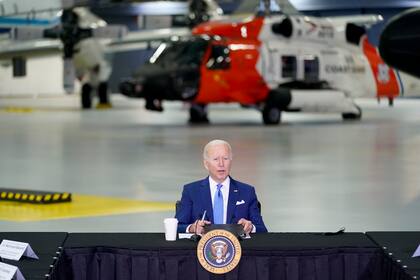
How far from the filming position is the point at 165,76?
25.3m

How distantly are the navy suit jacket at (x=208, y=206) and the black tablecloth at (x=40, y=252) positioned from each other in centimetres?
76

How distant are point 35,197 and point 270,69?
49.3 ft

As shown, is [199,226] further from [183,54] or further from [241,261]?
[183,54]

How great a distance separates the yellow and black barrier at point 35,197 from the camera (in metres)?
11.7

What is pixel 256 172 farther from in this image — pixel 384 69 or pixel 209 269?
pixel 384 69

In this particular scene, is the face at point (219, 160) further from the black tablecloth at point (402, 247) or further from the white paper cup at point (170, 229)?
the black tablecloth at point (402, 247)

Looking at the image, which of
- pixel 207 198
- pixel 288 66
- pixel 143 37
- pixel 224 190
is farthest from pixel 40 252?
pixel 143 37

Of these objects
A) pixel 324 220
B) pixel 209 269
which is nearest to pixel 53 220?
pixel 324 220

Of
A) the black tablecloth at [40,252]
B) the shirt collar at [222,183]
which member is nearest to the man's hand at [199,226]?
the shirt collar at [222,183]

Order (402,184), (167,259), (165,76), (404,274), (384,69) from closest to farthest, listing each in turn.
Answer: (404,274) < (167,259) < (402,184) < (165,76) < (384,69)

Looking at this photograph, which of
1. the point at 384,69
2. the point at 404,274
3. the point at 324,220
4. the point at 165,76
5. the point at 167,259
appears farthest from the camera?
the point at 384,69

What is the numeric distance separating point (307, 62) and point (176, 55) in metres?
3.43

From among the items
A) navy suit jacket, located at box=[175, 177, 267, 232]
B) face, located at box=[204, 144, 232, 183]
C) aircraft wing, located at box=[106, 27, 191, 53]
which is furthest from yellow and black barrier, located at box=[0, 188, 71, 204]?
aircraft wing, located at box=[106, 27, 191, 53]

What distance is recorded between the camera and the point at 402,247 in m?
5.38
